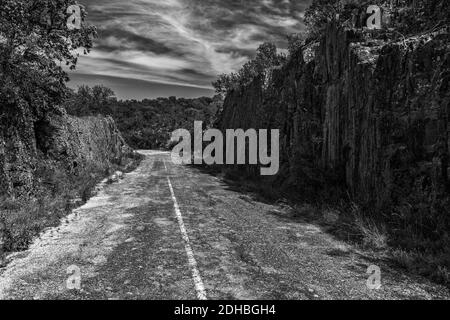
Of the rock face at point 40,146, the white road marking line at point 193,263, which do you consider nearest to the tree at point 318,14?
the white road marking line at point 193,263

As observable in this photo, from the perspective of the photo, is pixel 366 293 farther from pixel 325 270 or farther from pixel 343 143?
pixel 343 143

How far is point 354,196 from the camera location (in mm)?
13461

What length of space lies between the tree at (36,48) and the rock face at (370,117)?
1099cm

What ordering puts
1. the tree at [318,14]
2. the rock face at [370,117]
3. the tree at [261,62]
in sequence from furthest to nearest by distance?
the tree at [261,62] < the tree at [318,14] < the rock face at [370,117]

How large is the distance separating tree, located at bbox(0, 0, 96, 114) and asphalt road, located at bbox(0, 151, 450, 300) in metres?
5.64

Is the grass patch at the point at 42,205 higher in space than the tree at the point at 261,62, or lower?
lower

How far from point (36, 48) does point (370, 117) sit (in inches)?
510

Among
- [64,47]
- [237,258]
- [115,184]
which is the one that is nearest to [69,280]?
[237,258]

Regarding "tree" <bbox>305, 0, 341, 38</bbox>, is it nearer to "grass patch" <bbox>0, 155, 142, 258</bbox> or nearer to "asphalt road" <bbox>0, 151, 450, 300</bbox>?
"asphalt road" <bbox>0, 151, 450, 300</bbox>

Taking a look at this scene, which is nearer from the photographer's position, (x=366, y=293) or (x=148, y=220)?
(x=366, y=293)

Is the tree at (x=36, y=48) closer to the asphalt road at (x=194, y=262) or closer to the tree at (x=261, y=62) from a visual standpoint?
the asphalt road at (x=194, y=262)

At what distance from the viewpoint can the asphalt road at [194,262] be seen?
642 cm

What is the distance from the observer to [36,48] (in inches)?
613
